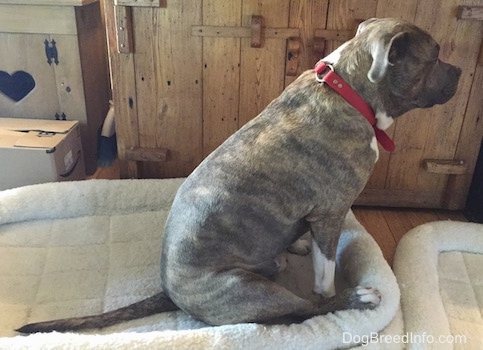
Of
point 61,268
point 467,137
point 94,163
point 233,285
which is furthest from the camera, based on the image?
point 94,163

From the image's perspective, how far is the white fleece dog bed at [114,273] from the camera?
144 centimetres

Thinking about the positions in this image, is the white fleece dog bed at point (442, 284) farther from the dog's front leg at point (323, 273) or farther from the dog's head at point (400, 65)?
the dog's head at point (400, 65)

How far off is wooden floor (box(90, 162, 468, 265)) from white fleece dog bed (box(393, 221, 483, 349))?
217 mm

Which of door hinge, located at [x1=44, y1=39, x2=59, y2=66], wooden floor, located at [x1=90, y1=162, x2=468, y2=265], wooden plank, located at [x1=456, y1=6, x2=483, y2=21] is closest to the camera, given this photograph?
wooden plank, located at [x1=456, y1=6, x2=483, y2=21]

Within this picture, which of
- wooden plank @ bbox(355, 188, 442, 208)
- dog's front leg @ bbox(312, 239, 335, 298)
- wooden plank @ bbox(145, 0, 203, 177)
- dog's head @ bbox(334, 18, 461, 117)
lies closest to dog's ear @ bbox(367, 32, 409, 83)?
dog's head @ bbox(334, 18, 461, 117)

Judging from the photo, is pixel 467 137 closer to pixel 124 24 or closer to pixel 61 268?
pixel 124 24

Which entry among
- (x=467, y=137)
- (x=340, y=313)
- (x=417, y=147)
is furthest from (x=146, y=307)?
(x=467, y=137)

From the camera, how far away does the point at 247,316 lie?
1513mm

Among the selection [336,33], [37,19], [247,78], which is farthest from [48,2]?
[336,33]

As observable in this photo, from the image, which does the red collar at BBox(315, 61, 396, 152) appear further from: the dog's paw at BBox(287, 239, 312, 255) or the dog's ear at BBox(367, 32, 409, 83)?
the dog's paw at BBox(287, 239, 312, 255)

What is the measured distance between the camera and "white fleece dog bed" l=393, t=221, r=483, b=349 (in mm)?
1610

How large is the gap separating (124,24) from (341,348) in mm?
1495

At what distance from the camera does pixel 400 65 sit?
151 centimetres

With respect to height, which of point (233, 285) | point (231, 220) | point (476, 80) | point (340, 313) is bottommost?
point (340, 313)
